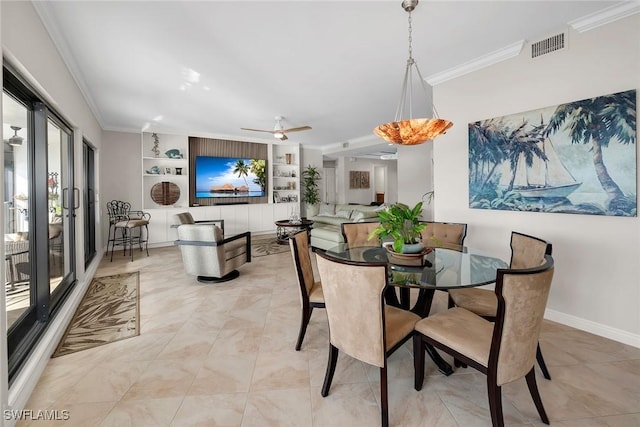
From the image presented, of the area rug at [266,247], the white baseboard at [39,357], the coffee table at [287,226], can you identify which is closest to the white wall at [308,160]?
the coffee table at [287,226]

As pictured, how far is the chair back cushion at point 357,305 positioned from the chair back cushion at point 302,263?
0.56 meters

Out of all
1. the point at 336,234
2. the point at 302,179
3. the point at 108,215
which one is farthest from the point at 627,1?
the point at 108,215

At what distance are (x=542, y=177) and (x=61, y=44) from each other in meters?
4.77

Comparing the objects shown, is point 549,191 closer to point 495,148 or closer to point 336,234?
point 495,148

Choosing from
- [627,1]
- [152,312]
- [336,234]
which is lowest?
[152,312]

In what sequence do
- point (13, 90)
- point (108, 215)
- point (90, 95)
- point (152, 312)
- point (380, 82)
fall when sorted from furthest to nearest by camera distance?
point (108, 215) < point (90, 95) < point (380, 82) < point (152, 312) < point (13, 90)

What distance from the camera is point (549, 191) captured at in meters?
2.66

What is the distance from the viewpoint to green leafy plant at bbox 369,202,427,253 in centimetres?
215

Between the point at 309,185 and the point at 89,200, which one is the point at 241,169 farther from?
the point at 89,200

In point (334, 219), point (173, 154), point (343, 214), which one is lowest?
point (334, 219)

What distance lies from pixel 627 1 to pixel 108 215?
8019 mm

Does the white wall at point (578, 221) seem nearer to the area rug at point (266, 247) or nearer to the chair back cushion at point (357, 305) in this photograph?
the chair back cushion at point (357, 305)

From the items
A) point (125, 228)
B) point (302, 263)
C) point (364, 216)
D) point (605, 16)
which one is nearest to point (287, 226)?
point (364, 216)

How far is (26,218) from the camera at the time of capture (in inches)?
87.7
